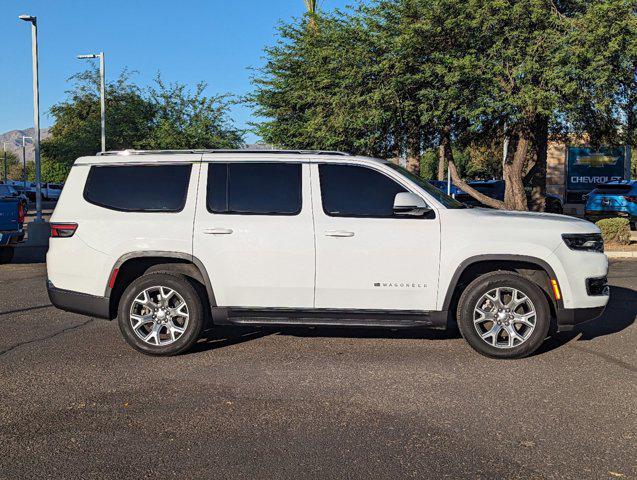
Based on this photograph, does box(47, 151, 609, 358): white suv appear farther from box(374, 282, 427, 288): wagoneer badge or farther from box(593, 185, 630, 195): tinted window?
box(593, 185, 630, 195): tinted window

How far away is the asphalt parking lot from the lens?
3734 mm

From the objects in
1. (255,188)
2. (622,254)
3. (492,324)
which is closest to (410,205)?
(492,324)

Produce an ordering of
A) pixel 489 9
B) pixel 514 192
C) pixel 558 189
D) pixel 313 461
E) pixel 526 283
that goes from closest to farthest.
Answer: pixel 313 461 → pixel 526 283 → pixel 489 9 → pixel 514 192 → pixel 558 189

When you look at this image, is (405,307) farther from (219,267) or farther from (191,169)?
(191,169)

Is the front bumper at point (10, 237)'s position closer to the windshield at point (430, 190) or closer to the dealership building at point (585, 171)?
the windshield at point (430, 190)

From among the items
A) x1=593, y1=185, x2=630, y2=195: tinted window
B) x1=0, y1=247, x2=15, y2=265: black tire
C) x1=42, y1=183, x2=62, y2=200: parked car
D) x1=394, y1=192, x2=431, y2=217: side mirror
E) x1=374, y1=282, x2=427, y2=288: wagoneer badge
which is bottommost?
x1=0, y1=247, x2=15, y2=265: black tire

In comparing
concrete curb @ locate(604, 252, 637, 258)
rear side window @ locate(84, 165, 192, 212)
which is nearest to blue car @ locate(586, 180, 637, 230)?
concrete curb @ locate(604, 252, 637, 258)

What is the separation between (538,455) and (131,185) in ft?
14.4

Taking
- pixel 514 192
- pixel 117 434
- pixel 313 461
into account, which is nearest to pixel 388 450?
pixel 313 461

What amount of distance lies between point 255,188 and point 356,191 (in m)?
0.97

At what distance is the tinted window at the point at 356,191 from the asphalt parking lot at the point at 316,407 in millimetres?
1385

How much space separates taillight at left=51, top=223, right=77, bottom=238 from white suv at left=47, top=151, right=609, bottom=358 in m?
0.01

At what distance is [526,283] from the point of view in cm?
598

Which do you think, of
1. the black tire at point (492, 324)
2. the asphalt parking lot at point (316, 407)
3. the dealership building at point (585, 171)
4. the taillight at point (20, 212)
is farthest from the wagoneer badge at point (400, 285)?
the dealership building at point (585, 171)
